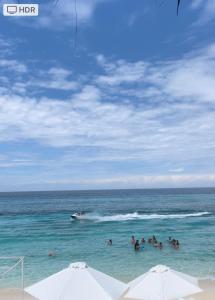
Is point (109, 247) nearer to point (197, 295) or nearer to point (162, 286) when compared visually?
point (197, 295)

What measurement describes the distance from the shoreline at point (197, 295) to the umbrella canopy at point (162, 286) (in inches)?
178

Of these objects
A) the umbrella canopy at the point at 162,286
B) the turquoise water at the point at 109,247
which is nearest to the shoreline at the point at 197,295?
the turquoise water at the point at 109,247

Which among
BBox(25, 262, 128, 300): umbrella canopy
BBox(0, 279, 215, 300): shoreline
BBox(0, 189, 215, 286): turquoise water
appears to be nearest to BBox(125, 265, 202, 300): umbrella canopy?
BBox(25, 262, 128, 300): umbrella canopy

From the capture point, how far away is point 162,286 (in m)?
9.94

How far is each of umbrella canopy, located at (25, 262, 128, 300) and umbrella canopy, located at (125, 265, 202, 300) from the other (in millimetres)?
459

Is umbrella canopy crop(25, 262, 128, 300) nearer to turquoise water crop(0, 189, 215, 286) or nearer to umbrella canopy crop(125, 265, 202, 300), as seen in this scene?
umbrella canopy crop(125, 265, 202, 300)

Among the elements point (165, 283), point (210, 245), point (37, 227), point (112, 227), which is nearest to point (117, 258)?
point (210, 245)

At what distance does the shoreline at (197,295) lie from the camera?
14555 mm

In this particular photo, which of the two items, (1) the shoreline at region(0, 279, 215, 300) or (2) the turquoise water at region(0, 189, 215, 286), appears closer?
(1) the shoreline at region(0, 279, 215, 300)

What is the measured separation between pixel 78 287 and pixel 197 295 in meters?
7.31

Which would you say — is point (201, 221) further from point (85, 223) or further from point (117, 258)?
point (117, 258)

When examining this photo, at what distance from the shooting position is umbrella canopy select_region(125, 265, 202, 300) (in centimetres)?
979

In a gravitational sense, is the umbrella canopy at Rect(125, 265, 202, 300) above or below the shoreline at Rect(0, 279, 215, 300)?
above

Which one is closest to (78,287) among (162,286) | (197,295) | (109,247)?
(162,286)
